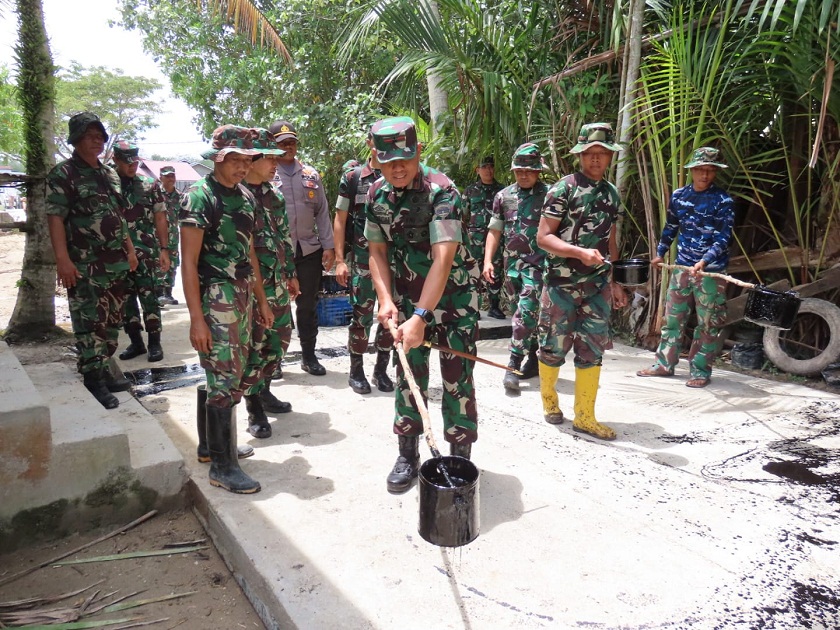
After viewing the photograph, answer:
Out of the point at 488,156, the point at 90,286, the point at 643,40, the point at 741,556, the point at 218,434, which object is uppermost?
the point at 643,40

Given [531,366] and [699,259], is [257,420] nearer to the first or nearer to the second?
[531,366]

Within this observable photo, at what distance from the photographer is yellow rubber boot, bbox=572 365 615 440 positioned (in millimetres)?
3706

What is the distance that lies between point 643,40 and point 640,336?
112 inches

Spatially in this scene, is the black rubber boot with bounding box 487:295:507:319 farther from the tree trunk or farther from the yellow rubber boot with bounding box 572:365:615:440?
the tree trunk

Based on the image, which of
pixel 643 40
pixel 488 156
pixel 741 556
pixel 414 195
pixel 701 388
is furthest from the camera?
pixel 488 156

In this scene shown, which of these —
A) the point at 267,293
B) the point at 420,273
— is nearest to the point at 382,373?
the point at 267,293

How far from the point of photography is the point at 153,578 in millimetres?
2496

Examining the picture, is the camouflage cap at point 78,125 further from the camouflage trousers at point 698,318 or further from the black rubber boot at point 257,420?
the camouflage trousers at point 698,318

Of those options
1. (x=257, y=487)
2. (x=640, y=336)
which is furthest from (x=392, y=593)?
(x=640, y=336)

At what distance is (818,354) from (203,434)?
4.83 metres

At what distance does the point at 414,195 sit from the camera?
9.20 ft

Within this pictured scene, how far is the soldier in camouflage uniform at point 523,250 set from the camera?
15.3 ft

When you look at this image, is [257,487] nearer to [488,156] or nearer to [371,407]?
[371,407]

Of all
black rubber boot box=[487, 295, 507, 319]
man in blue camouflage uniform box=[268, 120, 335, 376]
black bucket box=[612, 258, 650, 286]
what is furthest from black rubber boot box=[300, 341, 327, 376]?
black rubber boot box=[487, 295, 507, 319]
